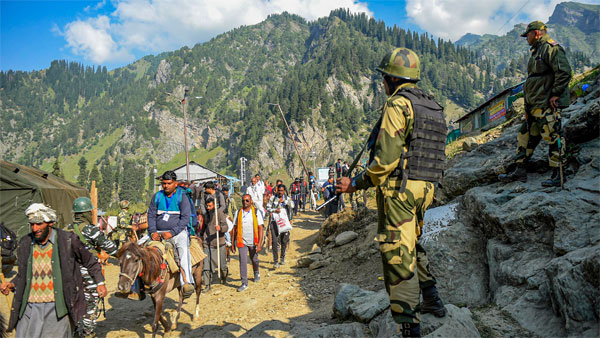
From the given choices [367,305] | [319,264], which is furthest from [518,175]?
[319,264]

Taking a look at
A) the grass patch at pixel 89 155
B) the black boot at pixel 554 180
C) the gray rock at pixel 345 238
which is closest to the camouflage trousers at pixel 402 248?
the black boot at pixel 554 180

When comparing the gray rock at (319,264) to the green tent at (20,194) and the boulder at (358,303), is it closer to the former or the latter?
the boulder at (358,303)

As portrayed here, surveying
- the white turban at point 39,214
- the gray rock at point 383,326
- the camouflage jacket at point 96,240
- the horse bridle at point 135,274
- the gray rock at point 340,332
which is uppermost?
the white turban at point 39,214

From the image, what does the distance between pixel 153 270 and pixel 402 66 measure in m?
4.59

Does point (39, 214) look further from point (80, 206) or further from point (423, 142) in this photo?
point (423, 142)

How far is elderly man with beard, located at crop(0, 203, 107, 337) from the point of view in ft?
12.4

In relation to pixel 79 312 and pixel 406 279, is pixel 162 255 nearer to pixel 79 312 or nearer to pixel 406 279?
pixel 79 312

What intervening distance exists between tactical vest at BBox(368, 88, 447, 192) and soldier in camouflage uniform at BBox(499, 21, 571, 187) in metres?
2.51

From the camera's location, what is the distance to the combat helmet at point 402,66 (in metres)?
3.27

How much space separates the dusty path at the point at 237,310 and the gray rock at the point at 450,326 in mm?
2445

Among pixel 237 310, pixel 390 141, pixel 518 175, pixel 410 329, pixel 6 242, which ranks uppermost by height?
pixel 390 141

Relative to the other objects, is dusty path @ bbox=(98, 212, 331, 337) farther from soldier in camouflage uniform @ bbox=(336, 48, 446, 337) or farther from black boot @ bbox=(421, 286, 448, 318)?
soldier in camouflage uniform @ bbox=(336, 48, 446, 337)

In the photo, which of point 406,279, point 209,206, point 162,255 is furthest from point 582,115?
point 209,206

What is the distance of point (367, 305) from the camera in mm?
4680
